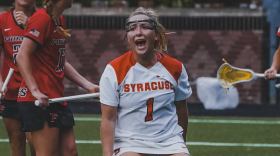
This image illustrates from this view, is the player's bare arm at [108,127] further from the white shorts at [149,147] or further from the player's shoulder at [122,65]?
the player's shoulder at [122,65]

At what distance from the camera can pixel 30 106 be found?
147 inches

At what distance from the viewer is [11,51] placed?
4586mm

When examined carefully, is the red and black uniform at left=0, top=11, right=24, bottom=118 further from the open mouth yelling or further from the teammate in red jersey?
the open mouth yelling

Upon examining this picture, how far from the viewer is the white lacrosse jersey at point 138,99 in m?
3.33

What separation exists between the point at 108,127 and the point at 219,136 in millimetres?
5106

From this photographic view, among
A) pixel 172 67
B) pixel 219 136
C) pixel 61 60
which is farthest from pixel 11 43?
pixel 219 136

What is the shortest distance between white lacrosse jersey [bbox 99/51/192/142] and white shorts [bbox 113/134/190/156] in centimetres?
4

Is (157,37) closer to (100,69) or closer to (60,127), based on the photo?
(60,127)

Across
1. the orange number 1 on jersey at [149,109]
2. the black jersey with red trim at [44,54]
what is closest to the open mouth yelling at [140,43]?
the orange number 1 on jersey at [149,109]

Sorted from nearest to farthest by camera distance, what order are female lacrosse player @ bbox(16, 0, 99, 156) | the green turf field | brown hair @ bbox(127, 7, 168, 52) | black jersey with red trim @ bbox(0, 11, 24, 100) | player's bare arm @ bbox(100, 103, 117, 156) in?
player's bare arm @ bbox(100, 103, 117, 156)
brown hair @ bbox(127, 7, 168, 52)
female lacrosse player @ bbox(16, 0, 99, 156)
black jersey with red trim @ bbox(0, 11, 24, 100)
the green turf field

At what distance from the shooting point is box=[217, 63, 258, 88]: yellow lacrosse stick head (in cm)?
398

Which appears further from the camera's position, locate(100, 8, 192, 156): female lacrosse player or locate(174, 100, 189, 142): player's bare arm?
locate(174, 100, 189, 142): player's bare arm

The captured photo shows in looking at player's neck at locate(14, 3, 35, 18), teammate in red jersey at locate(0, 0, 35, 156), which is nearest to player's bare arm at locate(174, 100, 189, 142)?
teammate in red jersey at locate(0, 0, 35, 156)

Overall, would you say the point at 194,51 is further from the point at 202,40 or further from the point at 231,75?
the point at 231,75
